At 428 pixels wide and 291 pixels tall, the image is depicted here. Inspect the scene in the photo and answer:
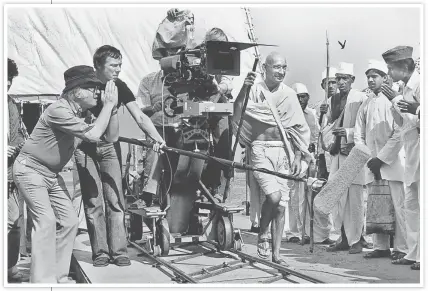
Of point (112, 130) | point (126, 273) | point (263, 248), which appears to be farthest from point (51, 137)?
point (263, 248)

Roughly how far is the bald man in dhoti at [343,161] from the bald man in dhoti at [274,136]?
69cm

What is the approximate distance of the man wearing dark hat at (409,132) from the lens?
600 cm

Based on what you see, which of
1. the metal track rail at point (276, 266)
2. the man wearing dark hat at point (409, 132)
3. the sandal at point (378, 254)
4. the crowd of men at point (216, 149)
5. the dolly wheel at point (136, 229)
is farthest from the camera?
the dolly wheel at point (136, 229)

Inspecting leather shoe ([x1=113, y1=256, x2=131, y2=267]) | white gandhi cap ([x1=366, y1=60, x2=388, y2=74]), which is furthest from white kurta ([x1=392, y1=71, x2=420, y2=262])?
leather shoe ([x1=113, y1=256, x2=131, y2=267])

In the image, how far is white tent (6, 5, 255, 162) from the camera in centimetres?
612

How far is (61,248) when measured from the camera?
5246 mm

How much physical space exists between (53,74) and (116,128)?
1.23 metres

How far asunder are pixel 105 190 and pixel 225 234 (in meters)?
1.31

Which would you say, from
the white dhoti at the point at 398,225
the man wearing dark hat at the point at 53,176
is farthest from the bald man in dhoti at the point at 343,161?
the man wearing dark hat at the point at 53,176

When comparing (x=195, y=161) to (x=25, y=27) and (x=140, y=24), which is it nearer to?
(x=140, y=24)

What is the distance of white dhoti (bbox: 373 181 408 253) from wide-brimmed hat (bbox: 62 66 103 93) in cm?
316

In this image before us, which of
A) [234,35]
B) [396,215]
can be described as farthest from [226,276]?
[234,35]

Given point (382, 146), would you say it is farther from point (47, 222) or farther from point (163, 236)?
point (47, 222)

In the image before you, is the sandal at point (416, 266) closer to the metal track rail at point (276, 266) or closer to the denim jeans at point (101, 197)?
the metal track rail at point (276, 266)
